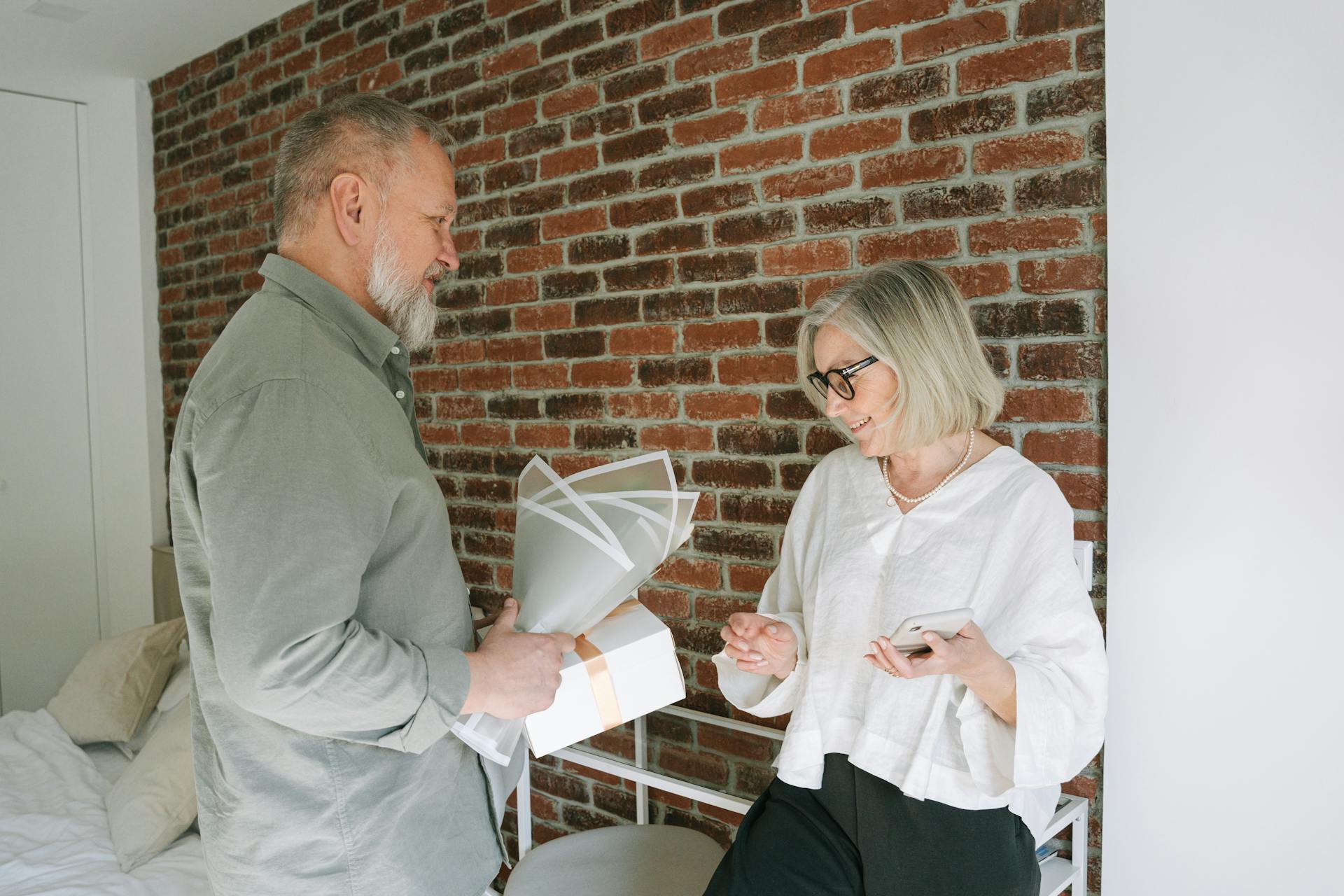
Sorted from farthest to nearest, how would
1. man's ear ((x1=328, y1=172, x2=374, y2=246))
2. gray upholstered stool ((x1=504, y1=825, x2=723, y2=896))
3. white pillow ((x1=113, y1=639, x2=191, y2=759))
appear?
white pillow ((x1=113, y1=639, x2=191, y2=759))
gray upholstered stool ((x1=504, y1=825, x2=723, y2=896))
man's ear ((x1=328, y1=172, x2=374, y2=246))

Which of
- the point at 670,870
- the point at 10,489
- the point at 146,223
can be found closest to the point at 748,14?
the point at 670,870

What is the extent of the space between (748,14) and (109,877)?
2572mm

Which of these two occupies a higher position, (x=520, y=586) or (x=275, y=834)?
(x=520, y=586)

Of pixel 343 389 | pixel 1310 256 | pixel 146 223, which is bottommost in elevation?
pixel 343 389

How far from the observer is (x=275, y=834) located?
1362 millimetres

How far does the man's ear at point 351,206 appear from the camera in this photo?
4.72 ft

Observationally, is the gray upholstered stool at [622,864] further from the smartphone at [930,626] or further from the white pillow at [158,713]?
the white pillow at [158,713]

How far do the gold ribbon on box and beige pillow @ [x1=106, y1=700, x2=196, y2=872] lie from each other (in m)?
1.41

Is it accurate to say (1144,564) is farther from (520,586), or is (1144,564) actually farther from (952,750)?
(520,586)

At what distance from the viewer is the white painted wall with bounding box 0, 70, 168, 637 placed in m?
4.24

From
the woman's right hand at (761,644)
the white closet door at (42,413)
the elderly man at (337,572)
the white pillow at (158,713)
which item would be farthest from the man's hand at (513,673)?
the white closet door at (42,413)

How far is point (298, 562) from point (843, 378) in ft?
2.94

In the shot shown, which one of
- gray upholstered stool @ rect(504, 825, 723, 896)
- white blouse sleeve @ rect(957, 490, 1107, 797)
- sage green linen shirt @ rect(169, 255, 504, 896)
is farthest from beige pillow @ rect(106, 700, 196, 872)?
white blouse sleeve @ rect(957, 490, 1107, 797)

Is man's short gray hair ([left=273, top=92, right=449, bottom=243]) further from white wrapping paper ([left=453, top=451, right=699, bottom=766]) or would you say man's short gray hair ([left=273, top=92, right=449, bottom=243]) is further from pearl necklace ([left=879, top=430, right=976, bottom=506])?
pearl necklace ([left=879, top=430, right=976, bottom=506])
